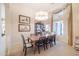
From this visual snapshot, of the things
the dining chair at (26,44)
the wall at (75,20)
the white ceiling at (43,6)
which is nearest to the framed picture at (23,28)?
the dining chair at (26,44)

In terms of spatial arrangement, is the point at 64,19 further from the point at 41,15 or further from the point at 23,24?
the point at 23,24

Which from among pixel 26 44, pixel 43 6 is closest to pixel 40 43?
pixel 26 44

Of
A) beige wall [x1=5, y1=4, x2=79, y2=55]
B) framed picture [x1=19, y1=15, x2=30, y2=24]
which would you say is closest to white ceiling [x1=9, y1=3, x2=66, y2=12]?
beige wall [x1=5, y1=4, x2=79, y2=55]

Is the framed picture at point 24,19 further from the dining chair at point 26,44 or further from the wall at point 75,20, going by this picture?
the wall at point 75,20

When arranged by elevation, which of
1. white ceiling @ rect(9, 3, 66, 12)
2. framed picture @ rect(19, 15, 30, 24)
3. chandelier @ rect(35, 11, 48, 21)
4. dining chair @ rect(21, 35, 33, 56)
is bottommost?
dining chair @ rect(21, 35, 33, 56)

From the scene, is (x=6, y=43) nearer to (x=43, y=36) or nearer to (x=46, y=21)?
(x=43, y=36)

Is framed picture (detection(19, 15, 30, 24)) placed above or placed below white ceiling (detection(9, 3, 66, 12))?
below

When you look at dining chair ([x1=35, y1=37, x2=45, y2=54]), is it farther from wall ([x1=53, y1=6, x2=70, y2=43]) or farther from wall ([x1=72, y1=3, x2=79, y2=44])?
wall ([x1=72, y1=3, x2=79, y2=44])

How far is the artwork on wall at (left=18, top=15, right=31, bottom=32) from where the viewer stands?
6.31 feet

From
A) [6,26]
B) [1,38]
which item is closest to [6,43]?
[1,38]

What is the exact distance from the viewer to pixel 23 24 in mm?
1947

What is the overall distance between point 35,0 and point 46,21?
0.41 meters

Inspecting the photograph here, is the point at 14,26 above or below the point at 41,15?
below

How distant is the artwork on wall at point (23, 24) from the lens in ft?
6.31
